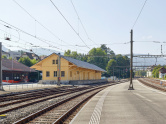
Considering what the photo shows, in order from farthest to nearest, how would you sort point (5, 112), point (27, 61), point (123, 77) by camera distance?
point (123, 77)
point (27, 61)
point (5, 112)

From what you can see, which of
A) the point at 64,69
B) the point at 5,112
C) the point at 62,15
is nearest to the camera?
the point at 5,112

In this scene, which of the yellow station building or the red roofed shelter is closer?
the red roofed shelter

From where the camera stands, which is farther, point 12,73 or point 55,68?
point 12,73

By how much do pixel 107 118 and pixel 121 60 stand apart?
125897 millimetres

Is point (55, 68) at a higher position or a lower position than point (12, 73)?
higher

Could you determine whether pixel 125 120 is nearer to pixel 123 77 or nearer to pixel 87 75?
pixel 87 75

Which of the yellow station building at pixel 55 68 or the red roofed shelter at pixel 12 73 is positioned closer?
the red roofed shelter at pixel 12 73

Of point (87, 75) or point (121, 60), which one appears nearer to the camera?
point (87, 75)

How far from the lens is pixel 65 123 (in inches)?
361

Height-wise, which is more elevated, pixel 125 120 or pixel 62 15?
pixel 62 15

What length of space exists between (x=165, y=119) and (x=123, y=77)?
406ft

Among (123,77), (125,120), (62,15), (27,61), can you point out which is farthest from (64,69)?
(123,77)

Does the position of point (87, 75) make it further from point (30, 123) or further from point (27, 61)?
point (30, 123)

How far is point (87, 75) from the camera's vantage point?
6706 cm
